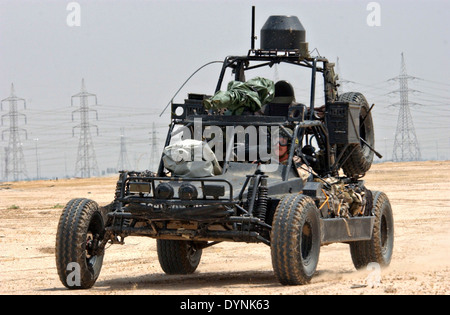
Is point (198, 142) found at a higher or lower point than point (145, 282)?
higher

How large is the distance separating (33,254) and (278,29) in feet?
23.1

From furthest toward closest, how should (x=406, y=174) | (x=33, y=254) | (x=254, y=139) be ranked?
(x=406, y=174) < (x=33, y=254) < (x=254, y=139)

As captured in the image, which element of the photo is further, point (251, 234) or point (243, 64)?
point (243, 64)

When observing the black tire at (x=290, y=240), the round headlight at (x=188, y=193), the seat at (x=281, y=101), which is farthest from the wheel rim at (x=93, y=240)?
the seat at (x=281, y=101)

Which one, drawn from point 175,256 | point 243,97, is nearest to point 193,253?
point 175,256

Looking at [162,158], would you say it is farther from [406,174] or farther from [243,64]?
[406,174]

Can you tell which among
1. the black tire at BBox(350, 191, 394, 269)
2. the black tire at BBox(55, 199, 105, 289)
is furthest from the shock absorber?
the black tire at BBox(350, 191, 394, 269)

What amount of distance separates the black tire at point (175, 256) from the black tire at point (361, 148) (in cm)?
276

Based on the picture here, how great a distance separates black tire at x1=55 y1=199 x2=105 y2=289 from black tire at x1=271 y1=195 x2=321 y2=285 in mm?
2421

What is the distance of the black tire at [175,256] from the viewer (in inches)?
597

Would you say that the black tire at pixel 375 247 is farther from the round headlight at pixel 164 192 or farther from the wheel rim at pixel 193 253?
the round headlight at pixel 164 192

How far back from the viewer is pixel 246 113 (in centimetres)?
1437

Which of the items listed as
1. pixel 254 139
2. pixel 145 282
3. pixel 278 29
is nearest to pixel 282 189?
pixel 254 139
